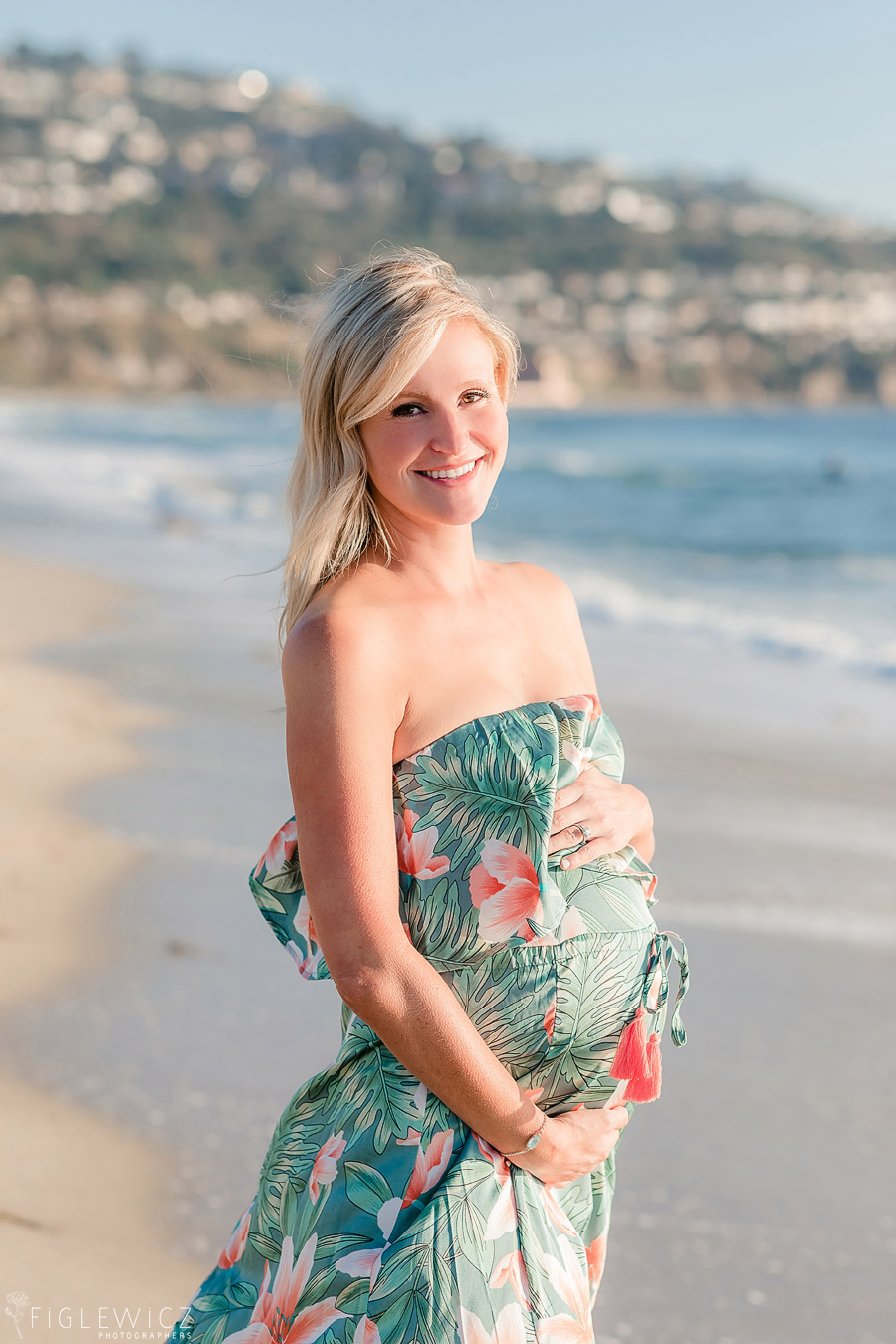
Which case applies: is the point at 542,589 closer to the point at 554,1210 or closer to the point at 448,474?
the point at 448,474

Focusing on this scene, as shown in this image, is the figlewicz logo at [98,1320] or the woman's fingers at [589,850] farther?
the figlewicz logo at [98,1320]

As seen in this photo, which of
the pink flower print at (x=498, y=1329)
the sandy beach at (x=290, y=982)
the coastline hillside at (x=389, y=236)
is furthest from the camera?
the coastline hillside at (x=389, y=236)

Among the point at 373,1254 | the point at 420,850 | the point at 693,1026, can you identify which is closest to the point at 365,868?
the point at 420,850

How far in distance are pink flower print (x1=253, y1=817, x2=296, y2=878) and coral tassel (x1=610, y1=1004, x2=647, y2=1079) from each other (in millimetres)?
508

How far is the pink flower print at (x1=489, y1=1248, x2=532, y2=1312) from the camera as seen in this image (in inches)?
56.4

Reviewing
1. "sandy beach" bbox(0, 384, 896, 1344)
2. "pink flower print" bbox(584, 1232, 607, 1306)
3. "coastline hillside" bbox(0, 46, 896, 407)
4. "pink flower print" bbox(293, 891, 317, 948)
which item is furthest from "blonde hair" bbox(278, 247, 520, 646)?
"coastline hillside" bbox(0, 46, 896, 407)

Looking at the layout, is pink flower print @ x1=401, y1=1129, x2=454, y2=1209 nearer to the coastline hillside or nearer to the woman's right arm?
the woman's right arm

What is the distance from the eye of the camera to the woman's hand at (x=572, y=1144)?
60.2 inches

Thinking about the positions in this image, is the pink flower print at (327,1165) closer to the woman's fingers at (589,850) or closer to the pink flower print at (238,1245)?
the pink flower print at (238,1245)

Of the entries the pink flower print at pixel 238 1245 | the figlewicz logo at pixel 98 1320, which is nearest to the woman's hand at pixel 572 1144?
the pink flower print at pixel 238 1245

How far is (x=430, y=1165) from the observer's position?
1.49m

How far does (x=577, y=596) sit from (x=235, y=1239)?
9228mm

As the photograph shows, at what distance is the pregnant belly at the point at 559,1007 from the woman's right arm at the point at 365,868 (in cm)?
6

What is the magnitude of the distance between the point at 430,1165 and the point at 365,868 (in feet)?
1.24
